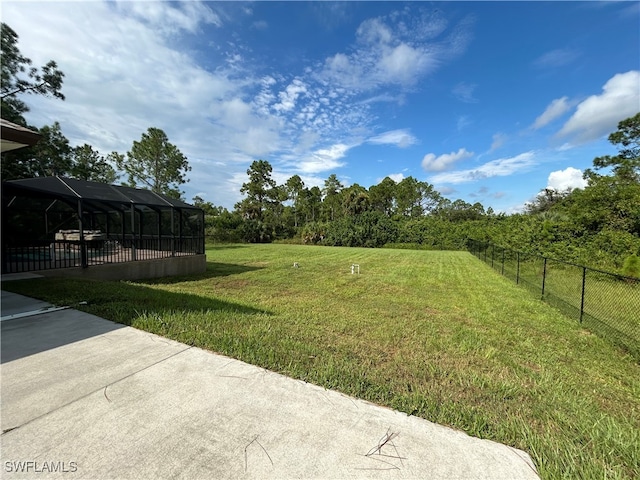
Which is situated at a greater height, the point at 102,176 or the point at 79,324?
the point at 102,176

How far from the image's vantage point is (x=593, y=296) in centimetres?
677

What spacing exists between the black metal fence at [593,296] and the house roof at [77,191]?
11.2 metres

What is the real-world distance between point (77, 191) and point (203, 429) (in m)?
8.90

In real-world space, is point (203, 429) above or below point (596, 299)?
above

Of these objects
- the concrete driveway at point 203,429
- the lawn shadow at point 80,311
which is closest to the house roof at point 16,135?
the lawn shadow at point 80,311

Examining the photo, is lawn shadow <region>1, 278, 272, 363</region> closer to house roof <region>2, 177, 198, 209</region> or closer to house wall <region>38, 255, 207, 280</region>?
house wall <region>38, 255, 207, 280</region>

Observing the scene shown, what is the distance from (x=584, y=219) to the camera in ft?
42.1

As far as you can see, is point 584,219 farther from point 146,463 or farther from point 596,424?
point 146,463

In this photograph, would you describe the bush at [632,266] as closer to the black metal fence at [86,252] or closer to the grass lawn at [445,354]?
the grass lawn at [445,354]

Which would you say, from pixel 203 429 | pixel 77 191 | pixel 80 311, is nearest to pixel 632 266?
pixel 203 429

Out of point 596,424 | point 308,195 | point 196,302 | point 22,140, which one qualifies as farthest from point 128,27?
point 308,195

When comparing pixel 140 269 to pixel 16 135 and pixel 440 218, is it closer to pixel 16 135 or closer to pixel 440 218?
pixel 16 135

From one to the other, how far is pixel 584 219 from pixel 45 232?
23479mm

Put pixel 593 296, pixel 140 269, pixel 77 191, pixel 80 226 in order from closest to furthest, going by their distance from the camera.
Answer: pixel 593 296
pixel 80 226
pixel 77 191
pixel 140 269
